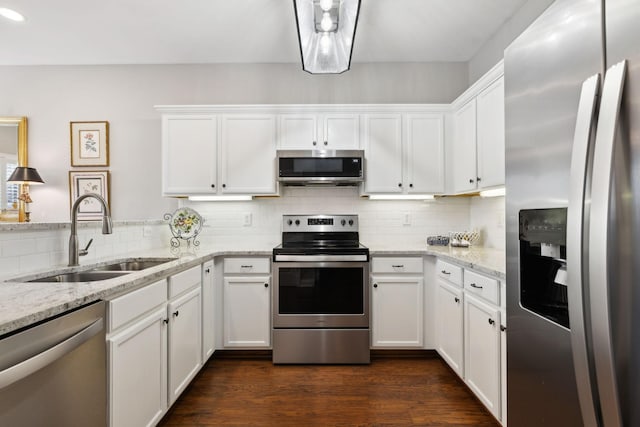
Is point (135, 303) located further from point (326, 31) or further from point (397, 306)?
point (397, 306)

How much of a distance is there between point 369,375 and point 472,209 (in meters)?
1.85

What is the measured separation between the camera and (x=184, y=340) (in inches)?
79.3

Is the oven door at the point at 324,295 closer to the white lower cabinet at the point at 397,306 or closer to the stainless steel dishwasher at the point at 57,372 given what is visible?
the white lower cabinet at the point at 397,306

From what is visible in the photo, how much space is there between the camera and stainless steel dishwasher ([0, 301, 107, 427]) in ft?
2.85

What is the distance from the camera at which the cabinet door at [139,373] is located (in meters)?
1.31

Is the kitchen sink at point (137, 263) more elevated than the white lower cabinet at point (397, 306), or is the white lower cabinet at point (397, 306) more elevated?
the kitchen sink at point (137, 263)

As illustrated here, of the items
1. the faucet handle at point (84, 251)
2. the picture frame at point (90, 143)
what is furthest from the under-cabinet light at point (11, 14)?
the faucet handle at point (84, 251)

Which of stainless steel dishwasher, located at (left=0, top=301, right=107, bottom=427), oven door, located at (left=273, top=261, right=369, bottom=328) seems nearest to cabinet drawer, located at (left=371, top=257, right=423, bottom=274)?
oven door, located at (left=273, top=261, right=369, bottom=328)

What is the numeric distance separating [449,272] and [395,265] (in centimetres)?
45

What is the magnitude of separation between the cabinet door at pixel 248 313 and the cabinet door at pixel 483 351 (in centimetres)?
147

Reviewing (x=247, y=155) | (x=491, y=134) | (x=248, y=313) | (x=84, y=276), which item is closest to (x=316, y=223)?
(x=247, y=155)

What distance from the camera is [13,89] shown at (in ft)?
10.9

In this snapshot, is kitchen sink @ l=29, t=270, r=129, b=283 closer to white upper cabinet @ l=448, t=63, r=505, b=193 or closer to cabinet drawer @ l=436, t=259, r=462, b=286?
cabinet drawer @ l=436, t=259, r=462, b=286

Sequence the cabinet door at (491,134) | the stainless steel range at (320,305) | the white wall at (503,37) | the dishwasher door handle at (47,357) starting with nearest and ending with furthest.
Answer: the dishwasher door handle at (47,357)
the cabinet door at (491,134)
the white wall at (503,37)
the stainless steel range at (320,305)
